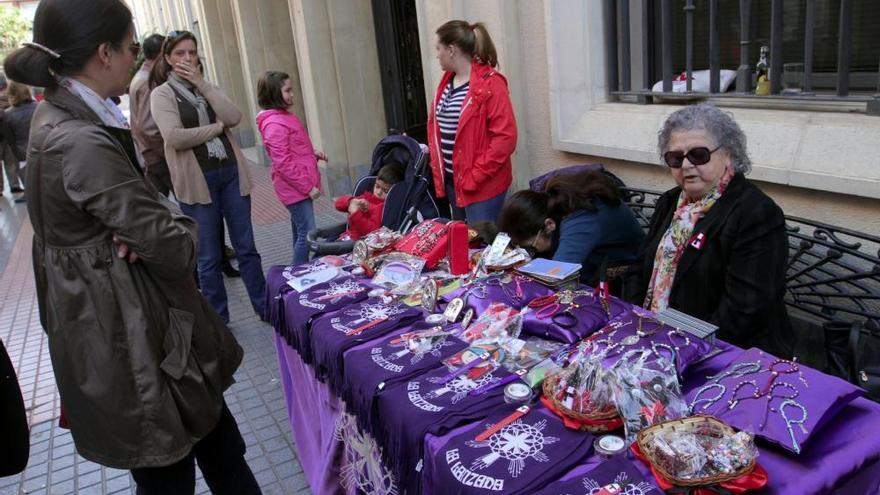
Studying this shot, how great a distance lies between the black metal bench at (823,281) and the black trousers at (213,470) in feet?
7.45

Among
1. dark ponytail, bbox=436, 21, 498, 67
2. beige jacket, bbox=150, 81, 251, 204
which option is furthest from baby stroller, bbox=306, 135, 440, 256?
beige jacket, bbox=150, 81, 251, 204

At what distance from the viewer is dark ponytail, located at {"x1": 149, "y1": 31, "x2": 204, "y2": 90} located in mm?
3840

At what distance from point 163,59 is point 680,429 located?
12.3ft

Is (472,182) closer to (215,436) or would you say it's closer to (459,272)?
(459,272)

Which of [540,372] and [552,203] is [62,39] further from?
[552,203]

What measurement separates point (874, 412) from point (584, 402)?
675 millimetres

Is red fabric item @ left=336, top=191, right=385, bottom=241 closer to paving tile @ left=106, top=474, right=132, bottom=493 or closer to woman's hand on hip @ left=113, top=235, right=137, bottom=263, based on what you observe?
paving tile @ left=106, top=474, right=132, bottom=493

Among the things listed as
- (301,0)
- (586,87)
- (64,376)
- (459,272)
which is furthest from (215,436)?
(301,0)

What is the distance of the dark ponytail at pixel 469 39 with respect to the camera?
3.81 m

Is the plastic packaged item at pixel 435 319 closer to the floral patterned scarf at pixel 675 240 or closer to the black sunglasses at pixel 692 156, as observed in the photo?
the floral patterned scarf at pixel 675 240

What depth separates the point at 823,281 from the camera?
2.54 meters

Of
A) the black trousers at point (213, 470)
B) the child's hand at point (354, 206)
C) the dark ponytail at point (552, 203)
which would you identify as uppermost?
the dark ponytail at point (552, 203)

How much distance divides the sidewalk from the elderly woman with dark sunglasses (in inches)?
73.9

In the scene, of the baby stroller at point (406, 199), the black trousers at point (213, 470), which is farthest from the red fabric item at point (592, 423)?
the baby stroller at point (406, 199)
